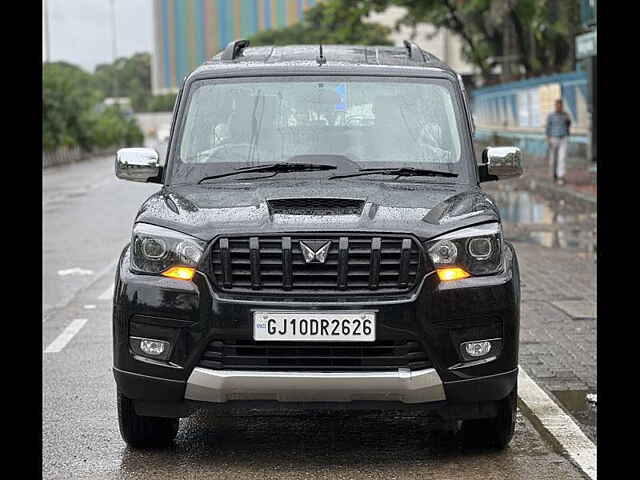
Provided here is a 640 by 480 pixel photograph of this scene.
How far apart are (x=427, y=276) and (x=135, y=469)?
1551 millimetres

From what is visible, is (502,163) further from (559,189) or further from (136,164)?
(559,189)

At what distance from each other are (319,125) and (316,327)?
1547 millimetres

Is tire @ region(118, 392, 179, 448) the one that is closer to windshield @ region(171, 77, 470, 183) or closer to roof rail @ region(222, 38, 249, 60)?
windshield @ region(171, 77, 470, 183)

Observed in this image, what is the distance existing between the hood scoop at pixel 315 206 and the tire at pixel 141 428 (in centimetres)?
110

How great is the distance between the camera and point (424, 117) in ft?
22.3

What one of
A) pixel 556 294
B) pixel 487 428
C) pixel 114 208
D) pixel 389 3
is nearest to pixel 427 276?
pixel 487 428

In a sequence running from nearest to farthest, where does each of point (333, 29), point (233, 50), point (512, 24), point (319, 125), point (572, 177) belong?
point (319, 125), point (233, 50), point (572, 177), point (512, 24), point (333, 29)

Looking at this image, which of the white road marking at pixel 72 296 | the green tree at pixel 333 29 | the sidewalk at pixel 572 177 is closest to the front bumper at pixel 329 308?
the white road marking at pixel 72 296

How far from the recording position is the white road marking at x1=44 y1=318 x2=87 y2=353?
930 centimetres

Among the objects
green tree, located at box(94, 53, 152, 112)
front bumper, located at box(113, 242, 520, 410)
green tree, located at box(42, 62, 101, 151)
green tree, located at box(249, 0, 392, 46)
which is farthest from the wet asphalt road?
green tree, located at box(94, 53, 152, 112)

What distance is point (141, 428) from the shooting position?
6094mm

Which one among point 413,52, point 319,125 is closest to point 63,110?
point 413,52

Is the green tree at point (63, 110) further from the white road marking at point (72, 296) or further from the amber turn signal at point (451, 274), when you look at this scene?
the amber turn signal at point (451, 274)

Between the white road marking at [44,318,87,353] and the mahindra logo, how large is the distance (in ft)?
13.3
